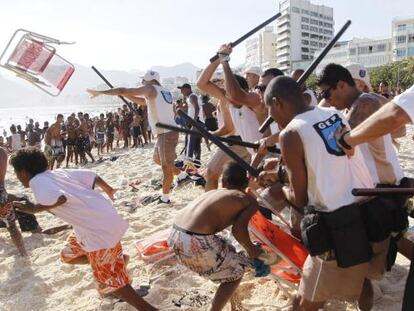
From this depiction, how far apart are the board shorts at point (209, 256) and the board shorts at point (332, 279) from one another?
1.78 feet

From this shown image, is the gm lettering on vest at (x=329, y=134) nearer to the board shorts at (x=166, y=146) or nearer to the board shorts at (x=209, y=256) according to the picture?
the board shorts at (x=209, y=256)

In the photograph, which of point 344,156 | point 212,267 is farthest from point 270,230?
point 344,156

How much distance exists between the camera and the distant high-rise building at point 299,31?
380 feet

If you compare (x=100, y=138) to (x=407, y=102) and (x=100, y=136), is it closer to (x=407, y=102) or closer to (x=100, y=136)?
(x=100, y=136)

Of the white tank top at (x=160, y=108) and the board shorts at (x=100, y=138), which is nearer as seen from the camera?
the white tank top at (x=160, y=108)

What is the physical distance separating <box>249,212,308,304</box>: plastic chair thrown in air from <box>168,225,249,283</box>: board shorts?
9.4 inches

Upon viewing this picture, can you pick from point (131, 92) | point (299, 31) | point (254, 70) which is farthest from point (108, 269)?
point (299, 31)

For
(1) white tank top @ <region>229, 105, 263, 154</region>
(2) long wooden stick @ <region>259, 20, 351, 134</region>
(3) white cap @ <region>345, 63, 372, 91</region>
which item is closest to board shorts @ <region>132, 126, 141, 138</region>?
(1) white tank top @ <region>229, 105, 263, 154</region>

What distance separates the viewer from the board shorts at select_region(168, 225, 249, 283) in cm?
279

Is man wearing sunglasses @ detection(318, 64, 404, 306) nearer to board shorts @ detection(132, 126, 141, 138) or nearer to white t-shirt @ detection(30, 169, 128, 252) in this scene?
white t-shirt @ detection(30, 169, 128, 252)

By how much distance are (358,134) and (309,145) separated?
1.07ft

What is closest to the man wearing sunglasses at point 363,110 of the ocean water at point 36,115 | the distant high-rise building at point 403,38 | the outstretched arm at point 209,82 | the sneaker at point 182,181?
the outstretched arm at point 209,82

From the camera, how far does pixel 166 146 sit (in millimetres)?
6219

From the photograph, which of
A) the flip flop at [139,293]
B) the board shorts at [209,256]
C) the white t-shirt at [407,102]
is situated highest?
the white t-shirt at [407,102]
